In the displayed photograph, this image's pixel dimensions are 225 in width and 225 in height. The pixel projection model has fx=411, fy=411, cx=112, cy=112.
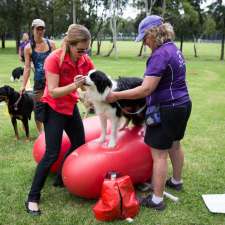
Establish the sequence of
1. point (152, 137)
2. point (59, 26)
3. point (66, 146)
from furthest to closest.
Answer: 1. point (59, 26)
2. point (66, 146)
3. point (152, 137)

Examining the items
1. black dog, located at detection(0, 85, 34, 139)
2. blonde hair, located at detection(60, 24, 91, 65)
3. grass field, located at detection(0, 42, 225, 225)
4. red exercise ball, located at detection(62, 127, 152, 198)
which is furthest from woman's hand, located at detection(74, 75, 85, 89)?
black dog, located at detection(0, 85, 34, 139)

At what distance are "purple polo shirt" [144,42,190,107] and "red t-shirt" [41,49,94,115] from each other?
0.85 meters

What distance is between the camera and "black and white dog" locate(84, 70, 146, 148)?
187 inches

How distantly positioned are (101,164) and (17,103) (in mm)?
3820

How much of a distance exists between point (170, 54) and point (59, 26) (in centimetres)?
5560

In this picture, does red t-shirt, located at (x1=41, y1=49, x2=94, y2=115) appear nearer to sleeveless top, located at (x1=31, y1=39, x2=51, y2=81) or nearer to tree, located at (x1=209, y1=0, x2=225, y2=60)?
sleeveless top, located at (x1=31, y1=39, x2=51, y2=81)

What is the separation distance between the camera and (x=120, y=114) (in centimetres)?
536

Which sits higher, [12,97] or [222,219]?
[12,97]

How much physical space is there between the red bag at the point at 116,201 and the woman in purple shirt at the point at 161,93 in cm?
38

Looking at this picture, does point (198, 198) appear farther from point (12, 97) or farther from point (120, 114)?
point (12, 97)

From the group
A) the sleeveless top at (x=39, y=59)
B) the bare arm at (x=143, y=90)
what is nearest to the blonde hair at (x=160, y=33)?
the bare arm at (x=143, y=90)

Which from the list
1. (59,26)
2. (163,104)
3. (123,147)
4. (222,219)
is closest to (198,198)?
(222,219)

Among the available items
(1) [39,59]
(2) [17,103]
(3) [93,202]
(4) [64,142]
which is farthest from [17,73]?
(3) [93,202]

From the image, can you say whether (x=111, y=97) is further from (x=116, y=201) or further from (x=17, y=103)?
(x=17, y=103)
